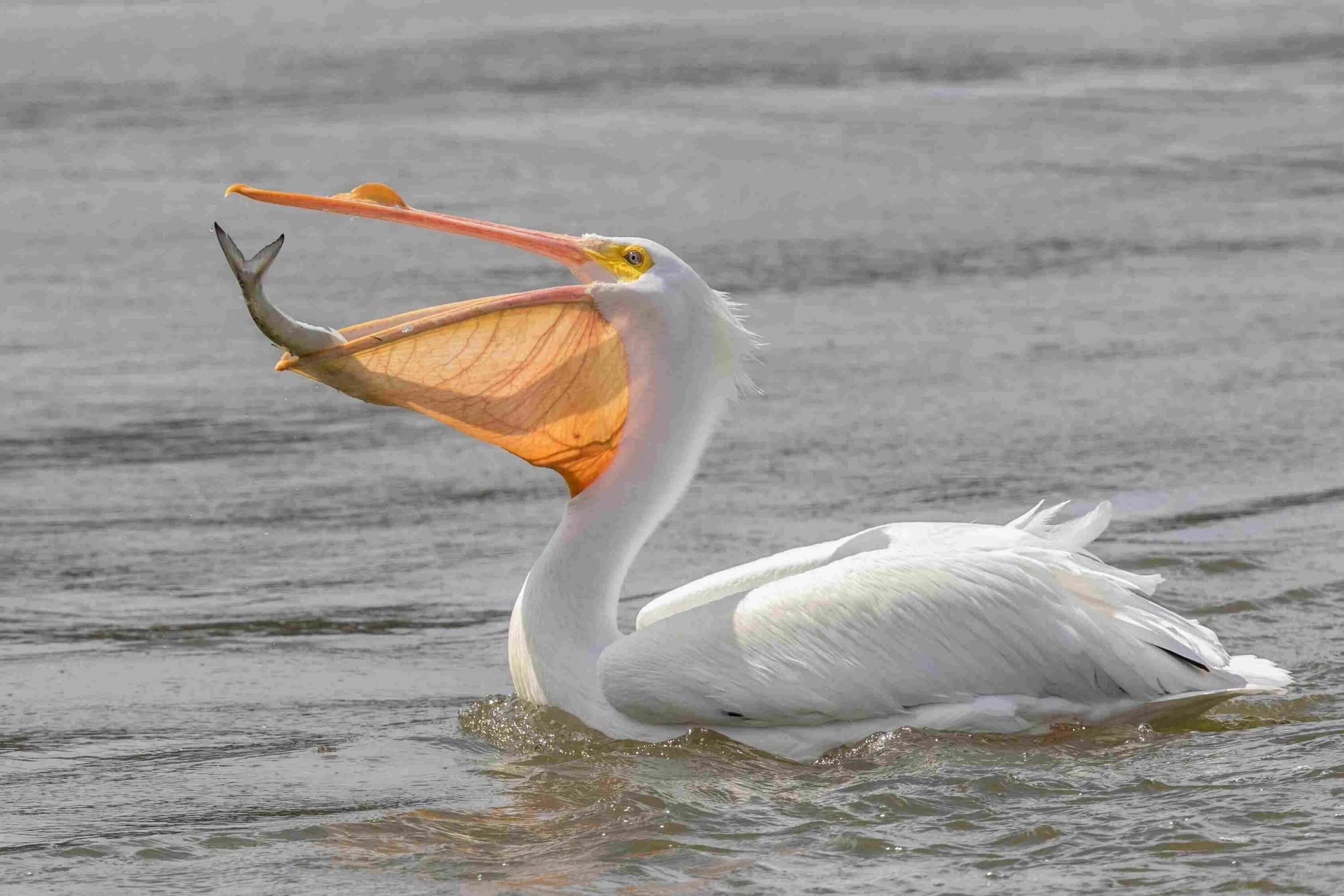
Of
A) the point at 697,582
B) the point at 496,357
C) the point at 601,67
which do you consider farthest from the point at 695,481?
the point at 601,67

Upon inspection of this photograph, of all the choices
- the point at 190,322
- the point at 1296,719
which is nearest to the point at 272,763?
the point at 1296,719

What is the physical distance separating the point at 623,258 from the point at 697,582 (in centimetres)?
76

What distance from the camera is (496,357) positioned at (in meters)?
4.41

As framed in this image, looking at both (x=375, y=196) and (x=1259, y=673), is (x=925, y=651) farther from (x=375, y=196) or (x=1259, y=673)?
(x=375, y=196)

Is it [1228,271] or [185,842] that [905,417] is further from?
[185,842]

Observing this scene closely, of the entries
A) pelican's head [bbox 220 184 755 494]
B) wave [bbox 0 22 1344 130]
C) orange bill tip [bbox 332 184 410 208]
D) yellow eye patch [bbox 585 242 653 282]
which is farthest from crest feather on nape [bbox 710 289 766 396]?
wave [bbox 0 22 1344 130]

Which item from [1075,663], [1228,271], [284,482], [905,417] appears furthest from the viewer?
[1228,271]

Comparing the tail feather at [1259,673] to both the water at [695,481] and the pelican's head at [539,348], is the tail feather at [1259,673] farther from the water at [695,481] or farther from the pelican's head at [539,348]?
the pelican's head at [539,348]

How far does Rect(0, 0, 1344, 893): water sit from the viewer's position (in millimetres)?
3762

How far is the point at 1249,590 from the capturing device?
17.7ft

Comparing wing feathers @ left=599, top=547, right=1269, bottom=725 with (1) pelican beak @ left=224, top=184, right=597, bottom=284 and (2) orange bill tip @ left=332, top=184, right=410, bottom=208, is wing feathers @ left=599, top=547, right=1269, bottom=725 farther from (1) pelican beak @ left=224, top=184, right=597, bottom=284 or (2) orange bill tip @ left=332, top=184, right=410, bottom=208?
(2) orange bill tip @ left=332, top=184, right=410, bottom=208

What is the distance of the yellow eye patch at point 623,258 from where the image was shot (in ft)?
14.8

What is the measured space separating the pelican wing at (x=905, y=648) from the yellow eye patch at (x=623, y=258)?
778 mm

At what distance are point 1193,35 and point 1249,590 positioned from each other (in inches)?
516
